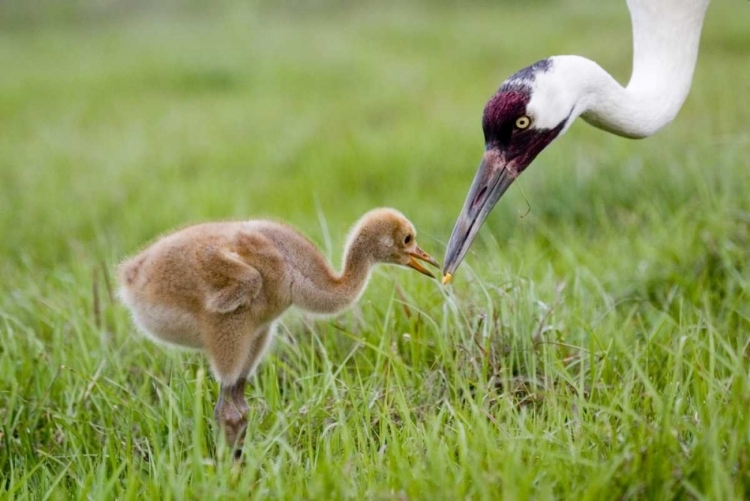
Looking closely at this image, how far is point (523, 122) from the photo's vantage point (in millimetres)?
3043

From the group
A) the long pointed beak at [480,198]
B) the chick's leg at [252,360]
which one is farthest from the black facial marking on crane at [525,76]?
the chick's leg at [252,360]

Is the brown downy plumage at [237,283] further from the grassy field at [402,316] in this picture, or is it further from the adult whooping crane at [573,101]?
the adult whooping crane at [573,101]

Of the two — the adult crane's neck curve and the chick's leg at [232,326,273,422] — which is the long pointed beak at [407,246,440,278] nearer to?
the chick's leg at [232,326,273,422]

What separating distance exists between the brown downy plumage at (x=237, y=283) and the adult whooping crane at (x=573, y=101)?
0.31 metres

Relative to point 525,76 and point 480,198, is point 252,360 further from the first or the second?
point 525,76

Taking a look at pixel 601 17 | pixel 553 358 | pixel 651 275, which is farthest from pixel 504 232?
pixel 601 17

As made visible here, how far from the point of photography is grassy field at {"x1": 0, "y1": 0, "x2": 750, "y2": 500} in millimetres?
2312

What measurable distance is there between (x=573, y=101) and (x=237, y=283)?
4.52 feet

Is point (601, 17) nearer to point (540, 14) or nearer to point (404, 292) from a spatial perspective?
point (540, 14)

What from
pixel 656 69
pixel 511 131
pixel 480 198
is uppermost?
pixel 656 69

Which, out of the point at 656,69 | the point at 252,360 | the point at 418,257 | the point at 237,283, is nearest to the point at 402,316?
the point at 418,257

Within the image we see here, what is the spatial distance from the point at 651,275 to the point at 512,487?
1.98 meters

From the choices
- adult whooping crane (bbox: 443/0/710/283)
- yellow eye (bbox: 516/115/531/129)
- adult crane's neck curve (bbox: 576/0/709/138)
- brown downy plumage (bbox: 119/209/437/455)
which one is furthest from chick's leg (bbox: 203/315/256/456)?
adult crane's neck curve (bbox: 576/0/709/138)

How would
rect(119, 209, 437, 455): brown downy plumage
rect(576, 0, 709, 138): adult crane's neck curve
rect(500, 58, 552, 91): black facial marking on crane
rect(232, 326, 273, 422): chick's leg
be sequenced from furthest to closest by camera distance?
rect(576, 0, 709, 138): adult crane's neck curve, rect(500, 58, 552, 91): black facial marking on crane, rect(232, 326, 273, 422): chick's leg, rect(119, 209, 437, 455): brown downy plumage
